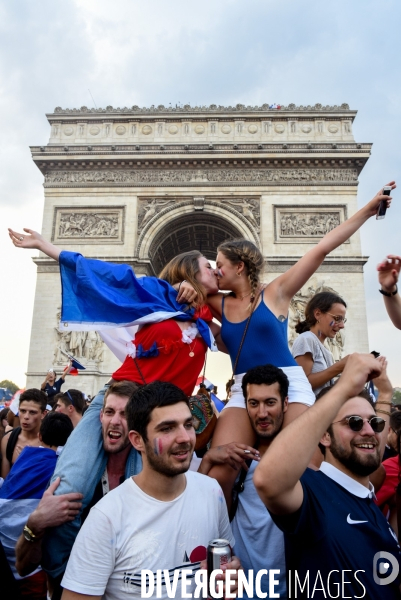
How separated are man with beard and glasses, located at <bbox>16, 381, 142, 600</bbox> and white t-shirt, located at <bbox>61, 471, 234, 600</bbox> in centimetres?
46

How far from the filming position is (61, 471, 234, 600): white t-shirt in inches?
74.4

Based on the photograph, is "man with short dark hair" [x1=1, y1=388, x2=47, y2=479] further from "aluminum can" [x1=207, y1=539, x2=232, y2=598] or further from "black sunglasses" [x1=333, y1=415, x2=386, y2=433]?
"black sunglasses" [x1=333, y1=415, x2=386, y2=433]

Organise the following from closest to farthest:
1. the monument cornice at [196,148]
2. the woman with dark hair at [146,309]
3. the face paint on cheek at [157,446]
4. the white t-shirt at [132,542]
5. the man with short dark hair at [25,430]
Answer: the white t-shirt at [132,542] < the face paint on cheek at [157,446] < the woman with dark hair at [146,309] < the man with short dark hair at [25,430] < the monument cornice at [196,148]

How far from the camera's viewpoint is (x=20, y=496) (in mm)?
3039

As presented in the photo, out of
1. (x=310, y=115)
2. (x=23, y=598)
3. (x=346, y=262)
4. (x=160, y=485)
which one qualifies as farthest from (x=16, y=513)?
(x=310, y=115)

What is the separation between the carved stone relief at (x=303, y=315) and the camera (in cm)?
1772

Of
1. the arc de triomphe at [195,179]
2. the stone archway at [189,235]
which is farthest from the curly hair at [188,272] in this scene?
the stone archway at [189,235]

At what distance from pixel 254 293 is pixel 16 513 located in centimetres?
214

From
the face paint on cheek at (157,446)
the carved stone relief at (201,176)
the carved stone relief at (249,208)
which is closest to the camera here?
the face paint on cheek at (157,446)

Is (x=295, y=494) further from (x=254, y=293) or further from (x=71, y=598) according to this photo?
(x=254, y=293)

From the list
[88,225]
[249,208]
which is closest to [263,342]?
[249,208]

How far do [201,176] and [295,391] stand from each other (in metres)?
19.1

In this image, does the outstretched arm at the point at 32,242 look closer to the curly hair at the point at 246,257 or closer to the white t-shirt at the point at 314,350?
the curly hair at the point at 246,257

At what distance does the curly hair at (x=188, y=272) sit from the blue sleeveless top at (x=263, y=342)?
0.33 m
